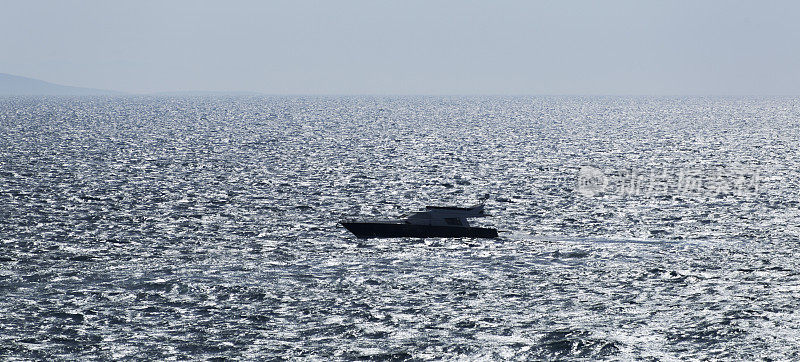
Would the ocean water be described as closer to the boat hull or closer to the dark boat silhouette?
the boat hull

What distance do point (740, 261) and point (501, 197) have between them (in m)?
42.8

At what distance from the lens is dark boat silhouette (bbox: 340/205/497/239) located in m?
83.7

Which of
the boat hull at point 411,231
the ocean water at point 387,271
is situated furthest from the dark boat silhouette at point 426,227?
the ocean water at point 387,271

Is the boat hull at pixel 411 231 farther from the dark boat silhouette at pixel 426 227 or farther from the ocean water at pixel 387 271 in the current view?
the ocean water at pixel 387 271

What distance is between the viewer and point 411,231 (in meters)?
84.8

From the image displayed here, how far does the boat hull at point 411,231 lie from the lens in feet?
274

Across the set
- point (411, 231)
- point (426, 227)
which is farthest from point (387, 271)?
point (426, 227)

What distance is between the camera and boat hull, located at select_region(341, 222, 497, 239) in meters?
83.6

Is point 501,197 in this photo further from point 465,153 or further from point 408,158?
point 465,153

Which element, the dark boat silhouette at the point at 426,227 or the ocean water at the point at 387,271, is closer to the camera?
the ocean water at the point at 387,271

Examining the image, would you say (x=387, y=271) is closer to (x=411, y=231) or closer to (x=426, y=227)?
(x=411, y=231)

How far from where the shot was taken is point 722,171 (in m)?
147

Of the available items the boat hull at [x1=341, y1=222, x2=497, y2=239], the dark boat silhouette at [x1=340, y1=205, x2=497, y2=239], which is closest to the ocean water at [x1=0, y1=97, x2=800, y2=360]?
the boat hull at [x1=341, y1=222, x2=497, y2=239]

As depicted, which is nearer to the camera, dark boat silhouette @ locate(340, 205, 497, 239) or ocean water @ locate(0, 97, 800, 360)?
ocean water @ locate(0, 97, 800, 360)
